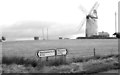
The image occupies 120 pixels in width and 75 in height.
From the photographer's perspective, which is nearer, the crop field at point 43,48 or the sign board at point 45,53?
the sign board at point 45,53

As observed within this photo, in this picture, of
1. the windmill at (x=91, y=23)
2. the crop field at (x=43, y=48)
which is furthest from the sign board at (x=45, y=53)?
the windmill at (x=91, y=23)

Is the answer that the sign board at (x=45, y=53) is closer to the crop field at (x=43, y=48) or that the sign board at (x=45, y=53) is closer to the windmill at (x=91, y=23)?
the crop field at (x=43, y=48)

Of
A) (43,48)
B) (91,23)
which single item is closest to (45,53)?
(43,48)

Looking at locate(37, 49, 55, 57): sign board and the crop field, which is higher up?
locate(37, 49, 55, 57): sign board

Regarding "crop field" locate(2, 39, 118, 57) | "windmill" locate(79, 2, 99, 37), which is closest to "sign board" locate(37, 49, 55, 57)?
"crop field" locate(2, 39, 118, 57)

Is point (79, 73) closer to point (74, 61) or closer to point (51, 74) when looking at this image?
point (51, 74)

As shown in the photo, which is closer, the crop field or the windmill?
the crop field

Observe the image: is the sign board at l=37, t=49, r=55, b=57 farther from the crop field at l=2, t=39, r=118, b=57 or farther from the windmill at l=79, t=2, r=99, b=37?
the windmill at l=79, t=2, r=99, b=37

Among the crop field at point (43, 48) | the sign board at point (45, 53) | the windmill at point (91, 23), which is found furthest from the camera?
the windmill at point (91, 23)

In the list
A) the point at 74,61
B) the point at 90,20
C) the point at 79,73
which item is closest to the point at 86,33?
the point at 90,20

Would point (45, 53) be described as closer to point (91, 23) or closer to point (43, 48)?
point (43, 48)

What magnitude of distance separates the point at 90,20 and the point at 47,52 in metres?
61.7

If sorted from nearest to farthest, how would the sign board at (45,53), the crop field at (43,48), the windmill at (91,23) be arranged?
1. the sign board at (45,53)
2. the crop field at (43,48)
3. the windmill at (91,23)

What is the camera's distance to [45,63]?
13594mm
